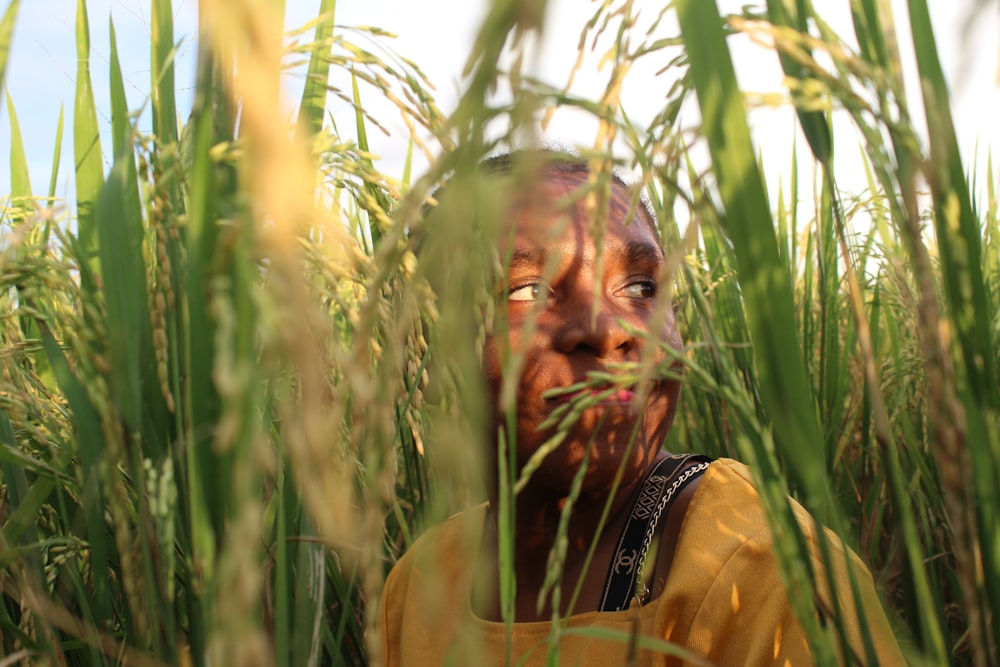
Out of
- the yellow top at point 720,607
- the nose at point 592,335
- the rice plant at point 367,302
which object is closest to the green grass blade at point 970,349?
the rice plant at point 367,302

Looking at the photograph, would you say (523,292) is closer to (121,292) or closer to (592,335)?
(592,335)

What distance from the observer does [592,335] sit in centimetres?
133

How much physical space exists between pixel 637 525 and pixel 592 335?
13.9 inches

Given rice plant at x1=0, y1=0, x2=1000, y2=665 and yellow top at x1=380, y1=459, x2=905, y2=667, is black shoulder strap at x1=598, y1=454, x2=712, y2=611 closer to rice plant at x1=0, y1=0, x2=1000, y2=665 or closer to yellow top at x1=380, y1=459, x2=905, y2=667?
yellow top at x1=380, y1=459, x2=905, y2=667

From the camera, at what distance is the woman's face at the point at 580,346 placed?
4.42 ft

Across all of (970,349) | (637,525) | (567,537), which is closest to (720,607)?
(637,525)

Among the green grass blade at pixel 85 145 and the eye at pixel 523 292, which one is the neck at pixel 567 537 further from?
the green grass blade at pixel 85 145

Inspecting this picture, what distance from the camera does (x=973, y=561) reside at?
52cm

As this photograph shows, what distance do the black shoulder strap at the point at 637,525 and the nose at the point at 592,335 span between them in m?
0.25

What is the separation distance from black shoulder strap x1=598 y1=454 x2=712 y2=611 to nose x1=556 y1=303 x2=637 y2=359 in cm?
25

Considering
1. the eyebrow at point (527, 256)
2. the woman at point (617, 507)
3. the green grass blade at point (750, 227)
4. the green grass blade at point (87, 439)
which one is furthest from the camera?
the eyebrow at point (527, 256)

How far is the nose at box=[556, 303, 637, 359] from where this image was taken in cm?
134

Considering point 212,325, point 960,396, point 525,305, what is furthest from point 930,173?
point 525,305

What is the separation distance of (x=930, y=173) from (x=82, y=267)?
2.50 feet
